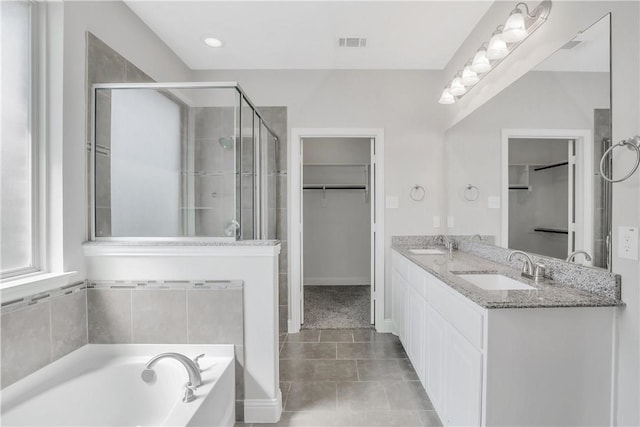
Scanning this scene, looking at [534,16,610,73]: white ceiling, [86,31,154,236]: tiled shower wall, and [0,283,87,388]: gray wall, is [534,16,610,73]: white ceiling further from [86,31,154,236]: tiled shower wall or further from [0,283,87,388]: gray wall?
[0,283,87,388]: gray wall

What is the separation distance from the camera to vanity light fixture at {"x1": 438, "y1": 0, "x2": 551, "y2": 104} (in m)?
1.65

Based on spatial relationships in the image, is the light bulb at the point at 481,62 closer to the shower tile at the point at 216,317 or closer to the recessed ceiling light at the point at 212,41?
the recessed ceiling light at the point at 212,41

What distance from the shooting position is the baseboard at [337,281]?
180 inches

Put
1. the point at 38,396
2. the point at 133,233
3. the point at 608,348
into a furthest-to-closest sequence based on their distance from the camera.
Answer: the point at 133,233, the point at 38,396, the point at 608,348

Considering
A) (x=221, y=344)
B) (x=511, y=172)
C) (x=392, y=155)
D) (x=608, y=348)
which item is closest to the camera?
(x=608, y=348)

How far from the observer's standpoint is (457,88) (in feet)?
8.08

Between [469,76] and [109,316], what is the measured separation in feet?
9.95

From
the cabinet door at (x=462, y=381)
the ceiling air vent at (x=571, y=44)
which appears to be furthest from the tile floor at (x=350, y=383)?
the ceiling air vent at (x=571, y=44)

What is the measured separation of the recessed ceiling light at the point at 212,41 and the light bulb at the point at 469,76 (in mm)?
2051

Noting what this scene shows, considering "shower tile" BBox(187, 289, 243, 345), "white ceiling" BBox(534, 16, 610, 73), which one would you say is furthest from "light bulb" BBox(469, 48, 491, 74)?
"shower tile" BBox(187, 289, 243, 345)

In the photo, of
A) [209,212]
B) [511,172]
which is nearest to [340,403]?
[209,212]

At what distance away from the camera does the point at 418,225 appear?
2904mm

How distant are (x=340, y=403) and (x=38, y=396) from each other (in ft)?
5.14

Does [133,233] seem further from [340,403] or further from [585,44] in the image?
[585,44]
